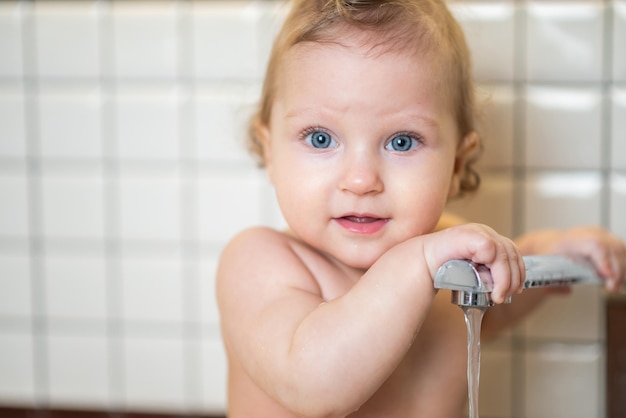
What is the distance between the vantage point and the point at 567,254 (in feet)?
3.52

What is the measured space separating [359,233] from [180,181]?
1.74 ft

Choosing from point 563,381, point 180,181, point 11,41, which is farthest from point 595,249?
point 11,41

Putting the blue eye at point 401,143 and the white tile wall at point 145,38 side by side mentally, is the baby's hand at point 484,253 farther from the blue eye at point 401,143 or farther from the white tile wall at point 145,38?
the white tile wall at point 145,38

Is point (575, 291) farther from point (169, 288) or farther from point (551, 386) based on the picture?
point (169, 288)

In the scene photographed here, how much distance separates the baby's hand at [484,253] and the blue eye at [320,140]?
157 mm

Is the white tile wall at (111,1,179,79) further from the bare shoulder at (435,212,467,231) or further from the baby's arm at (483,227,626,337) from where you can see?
the baby's arm at (483,227,626,337)

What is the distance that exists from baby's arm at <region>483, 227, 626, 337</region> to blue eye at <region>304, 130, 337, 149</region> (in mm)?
369

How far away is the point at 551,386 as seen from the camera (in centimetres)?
127

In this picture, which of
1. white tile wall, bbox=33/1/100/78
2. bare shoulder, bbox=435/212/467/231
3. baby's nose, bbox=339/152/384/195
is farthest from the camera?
white tile wall, bbox=33/1/100/78

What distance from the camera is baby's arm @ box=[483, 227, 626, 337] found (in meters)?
1.04

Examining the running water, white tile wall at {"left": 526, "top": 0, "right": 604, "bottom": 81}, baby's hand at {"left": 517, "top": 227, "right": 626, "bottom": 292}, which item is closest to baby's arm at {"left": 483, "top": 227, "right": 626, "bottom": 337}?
baby's hand at {"left": 517, "top": 227, "right": 626, "bottom": 292}

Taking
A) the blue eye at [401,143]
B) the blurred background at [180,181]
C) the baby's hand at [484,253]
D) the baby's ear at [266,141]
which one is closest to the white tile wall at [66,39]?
the blurred background at [180,181]

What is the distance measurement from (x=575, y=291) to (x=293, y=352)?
1.98 feet

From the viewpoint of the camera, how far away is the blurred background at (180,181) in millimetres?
1223
